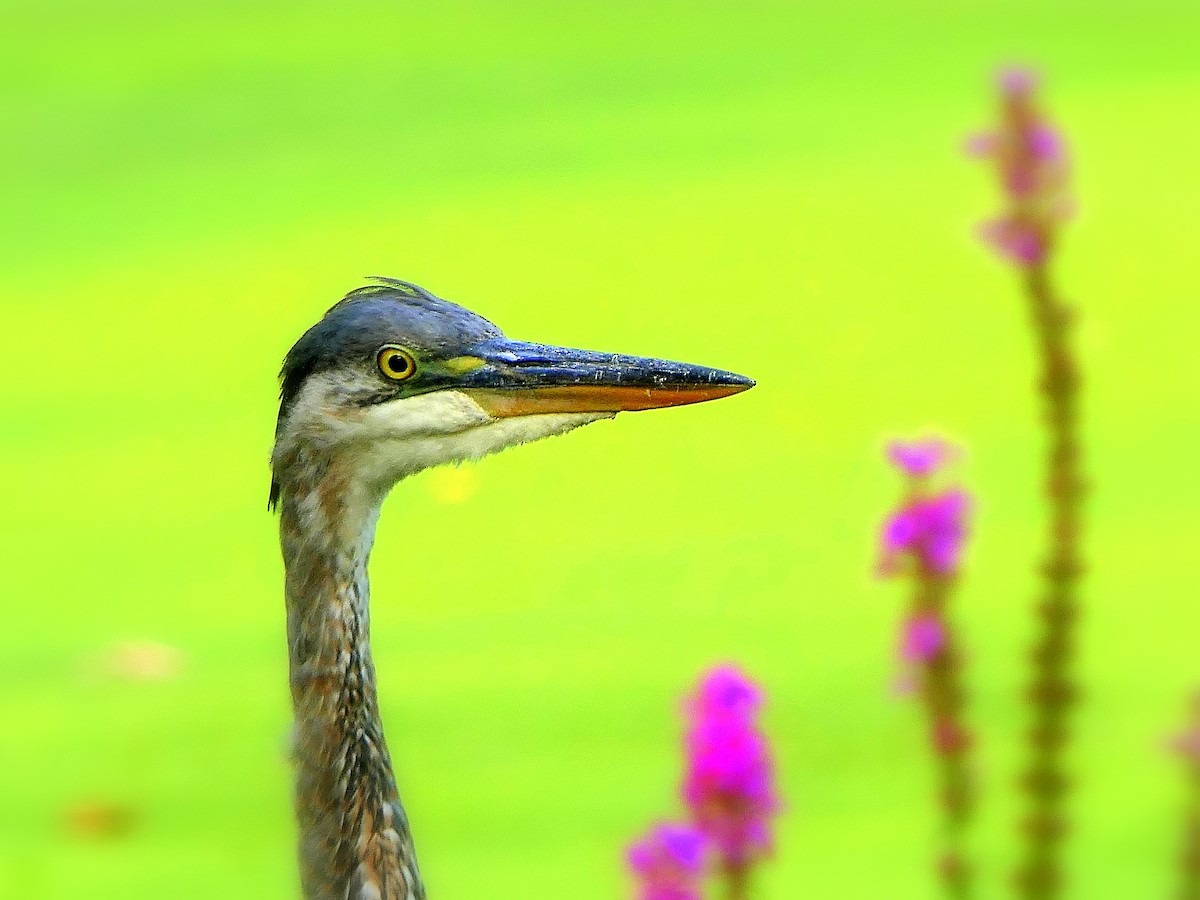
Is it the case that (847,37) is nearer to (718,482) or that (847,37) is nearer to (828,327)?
(828,327)

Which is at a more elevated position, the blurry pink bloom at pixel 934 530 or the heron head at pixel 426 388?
the heron head at pixel 426 388

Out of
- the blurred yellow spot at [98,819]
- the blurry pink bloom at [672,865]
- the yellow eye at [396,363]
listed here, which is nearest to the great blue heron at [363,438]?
the yellow eye at [396,363]

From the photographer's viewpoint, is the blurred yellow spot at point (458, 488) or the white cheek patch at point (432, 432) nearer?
the white cheek patch at point (432, 432)

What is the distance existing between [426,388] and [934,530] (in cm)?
24

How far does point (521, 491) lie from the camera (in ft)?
5.82

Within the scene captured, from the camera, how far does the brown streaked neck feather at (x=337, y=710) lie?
732 mm

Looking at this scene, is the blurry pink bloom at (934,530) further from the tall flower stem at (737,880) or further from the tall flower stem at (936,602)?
the tall flower stem at (737,880)

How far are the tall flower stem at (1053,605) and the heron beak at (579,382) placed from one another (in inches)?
9.5

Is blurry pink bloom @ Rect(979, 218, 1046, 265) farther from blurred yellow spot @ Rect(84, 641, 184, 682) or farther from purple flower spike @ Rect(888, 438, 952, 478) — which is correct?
blurred yellow spot @ Rect(84, 641, 184, 682)

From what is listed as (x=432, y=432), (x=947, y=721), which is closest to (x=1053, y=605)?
(x=947, y=721)

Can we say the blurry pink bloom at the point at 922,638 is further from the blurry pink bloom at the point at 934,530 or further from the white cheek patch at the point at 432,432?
the white cheek patch at the point at 432,432

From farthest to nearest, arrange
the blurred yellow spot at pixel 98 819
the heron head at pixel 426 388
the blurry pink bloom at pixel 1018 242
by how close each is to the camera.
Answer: the blurred yellow spot at pixel 98 819
the blurry pink bloom at pixel 1018 242
the heron head at pixel 426 388

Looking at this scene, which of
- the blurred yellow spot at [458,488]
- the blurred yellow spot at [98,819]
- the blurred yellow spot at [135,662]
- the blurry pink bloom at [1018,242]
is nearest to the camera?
the blurry pink bloom at [1018,242]

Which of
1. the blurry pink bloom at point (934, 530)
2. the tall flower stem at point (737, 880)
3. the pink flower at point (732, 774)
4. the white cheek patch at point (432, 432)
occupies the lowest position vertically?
the tall flower stem at point (737, 880)
